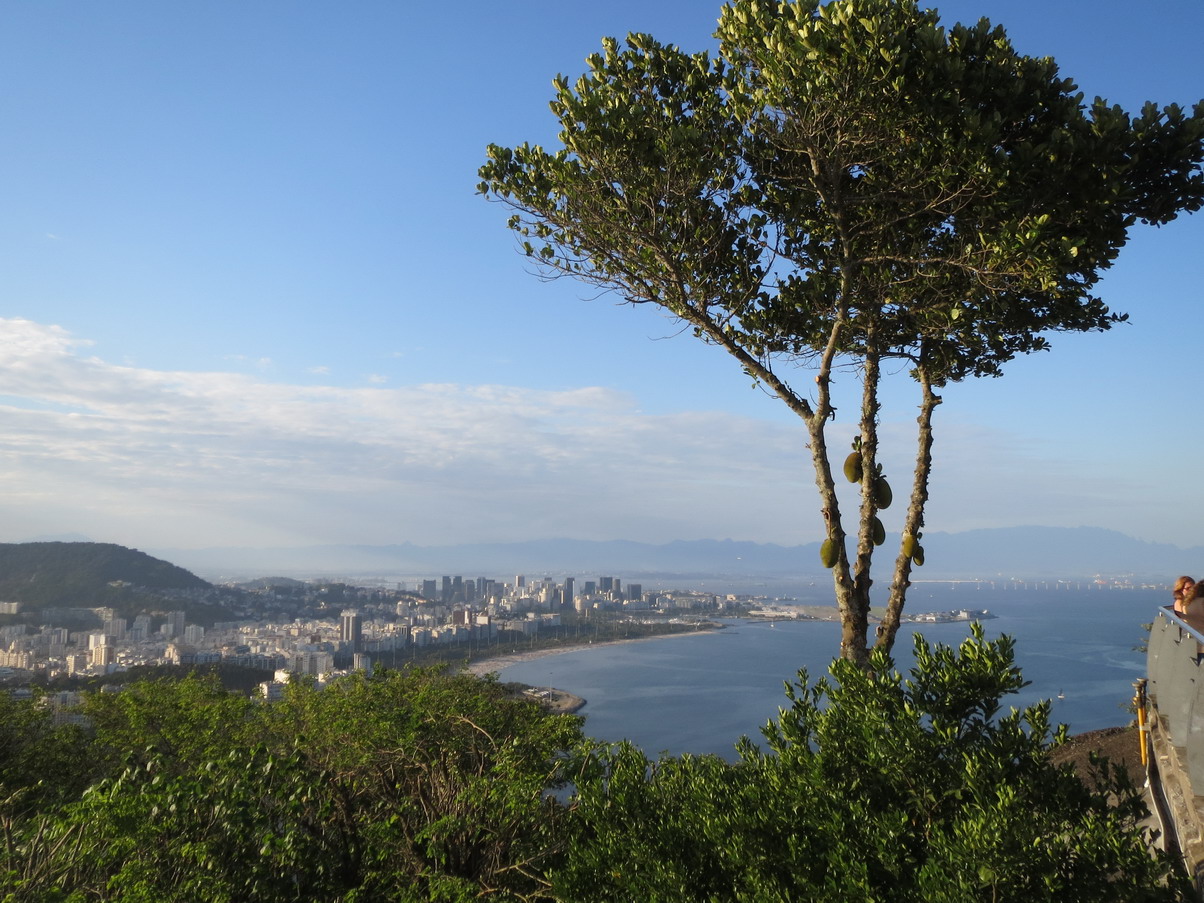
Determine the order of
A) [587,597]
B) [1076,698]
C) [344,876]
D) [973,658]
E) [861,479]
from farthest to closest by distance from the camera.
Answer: [587,597] < [1076,698] < [861,479] < [344,876] < [973,658]

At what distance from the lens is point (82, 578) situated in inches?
2281

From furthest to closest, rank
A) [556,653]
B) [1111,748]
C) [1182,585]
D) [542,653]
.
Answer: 1. [556,653]
2. [542,653]
3. [1111,748]
4. [1182,585]

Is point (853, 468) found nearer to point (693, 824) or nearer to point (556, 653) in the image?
point (693, 824)

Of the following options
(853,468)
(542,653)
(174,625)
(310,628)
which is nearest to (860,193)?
(853,468)

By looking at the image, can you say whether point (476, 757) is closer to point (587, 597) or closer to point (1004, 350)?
point (1004, 350)

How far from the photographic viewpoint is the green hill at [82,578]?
5450 cm

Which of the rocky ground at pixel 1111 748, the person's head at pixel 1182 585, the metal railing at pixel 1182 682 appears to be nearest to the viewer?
the metal railing at pixel 1182 682

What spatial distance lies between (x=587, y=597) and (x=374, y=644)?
179 feet

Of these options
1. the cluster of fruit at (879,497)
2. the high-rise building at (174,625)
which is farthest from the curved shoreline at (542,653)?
the cluster of fruit at (879,497)

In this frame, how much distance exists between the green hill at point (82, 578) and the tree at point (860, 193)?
60602 mm

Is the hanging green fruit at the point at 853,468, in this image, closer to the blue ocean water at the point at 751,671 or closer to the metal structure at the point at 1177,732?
the metal structure at the point at 1177,732

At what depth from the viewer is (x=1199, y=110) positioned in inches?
173

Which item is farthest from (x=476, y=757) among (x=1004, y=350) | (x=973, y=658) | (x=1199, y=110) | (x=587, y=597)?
(x=587, y=597)

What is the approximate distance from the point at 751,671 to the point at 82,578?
50018 millimetres
